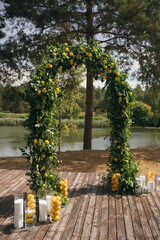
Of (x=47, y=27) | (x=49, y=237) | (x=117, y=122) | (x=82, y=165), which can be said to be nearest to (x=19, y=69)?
(x=47, y=27)

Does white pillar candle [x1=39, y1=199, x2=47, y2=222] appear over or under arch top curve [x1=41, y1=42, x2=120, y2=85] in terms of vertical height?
under

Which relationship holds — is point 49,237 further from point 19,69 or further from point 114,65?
point 19,69

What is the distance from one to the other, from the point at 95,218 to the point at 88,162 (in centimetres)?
362

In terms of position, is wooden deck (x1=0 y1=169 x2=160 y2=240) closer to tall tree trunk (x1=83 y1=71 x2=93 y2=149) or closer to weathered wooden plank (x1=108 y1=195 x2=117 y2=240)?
weathered wooden plank (x1=108 y1=195 x2=117 y2=240)

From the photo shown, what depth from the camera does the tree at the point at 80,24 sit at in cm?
612

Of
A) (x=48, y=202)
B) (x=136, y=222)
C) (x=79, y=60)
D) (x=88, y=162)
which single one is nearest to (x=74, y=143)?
(x=88, y=162)

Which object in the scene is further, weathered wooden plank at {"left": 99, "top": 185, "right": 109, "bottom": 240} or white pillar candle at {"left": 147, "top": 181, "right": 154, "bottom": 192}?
white pillar candle at {"left": 147, "top": 181, "right": 154, "bottom": 192}

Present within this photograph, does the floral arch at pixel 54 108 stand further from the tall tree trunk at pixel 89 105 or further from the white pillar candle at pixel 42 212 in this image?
the tall tree trunk at pixel 89 105

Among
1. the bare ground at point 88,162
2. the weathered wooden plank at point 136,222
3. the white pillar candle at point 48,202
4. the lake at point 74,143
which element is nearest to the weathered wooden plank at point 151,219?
the weathered wooden plank at point 136,222

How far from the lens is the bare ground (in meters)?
5.70

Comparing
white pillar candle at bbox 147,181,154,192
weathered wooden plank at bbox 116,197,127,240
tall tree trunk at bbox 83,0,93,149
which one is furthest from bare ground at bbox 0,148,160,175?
weathered wooden plank at bbox 116,197,127,240

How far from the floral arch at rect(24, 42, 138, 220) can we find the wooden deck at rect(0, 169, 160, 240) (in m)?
0.36

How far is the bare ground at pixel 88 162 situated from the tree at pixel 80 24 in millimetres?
2821

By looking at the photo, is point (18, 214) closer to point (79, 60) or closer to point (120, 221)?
point (120, 221)
